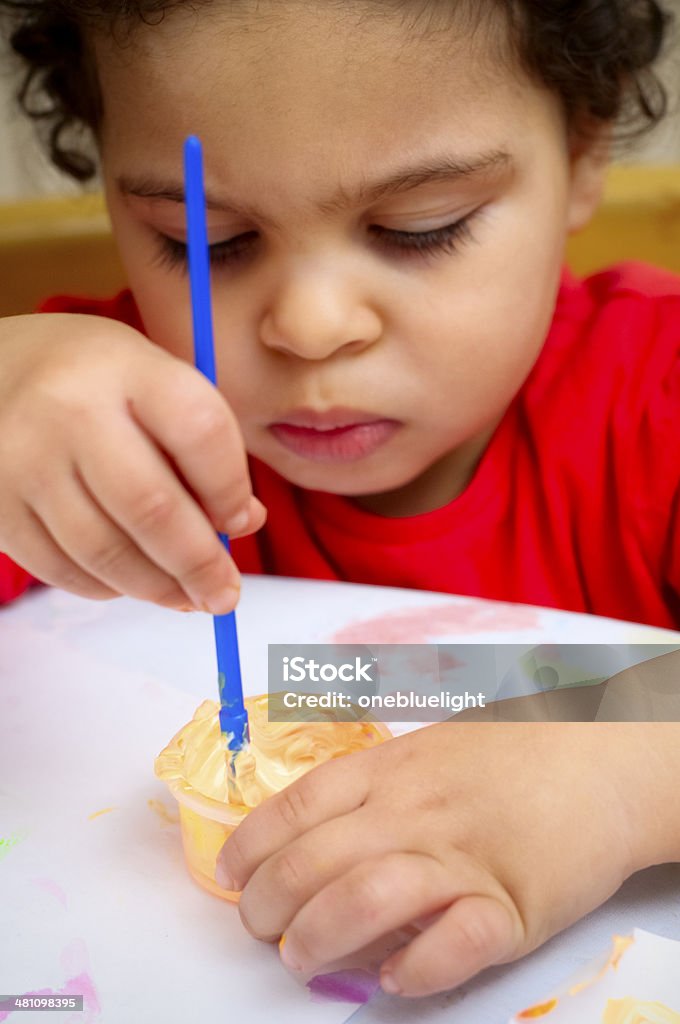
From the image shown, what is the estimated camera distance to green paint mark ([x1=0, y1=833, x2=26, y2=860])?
0.45 metres

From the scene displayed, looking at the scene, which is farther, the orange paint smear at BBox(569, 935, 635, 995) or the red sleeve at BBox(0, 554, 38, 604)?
the red sleeve at BBox(0, 554, 38, 604)

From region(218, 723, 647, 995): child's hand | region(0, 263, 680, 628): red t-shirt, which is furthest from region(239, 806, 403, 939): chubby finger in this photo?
region(0, 263, 680, 628): red t-shirt

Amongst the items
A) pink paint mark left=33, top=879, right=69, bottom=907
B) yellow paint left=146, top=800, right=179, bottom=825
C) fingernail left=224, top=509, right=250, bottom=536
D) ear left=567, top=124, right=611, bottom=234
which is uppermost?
ear left=567, top=124, right=611, bottom=234

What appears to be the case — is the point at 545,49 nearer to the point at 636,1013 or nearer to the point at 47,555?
the point at 47,555

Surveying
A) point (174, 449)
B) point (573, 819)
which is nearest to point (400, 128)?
point (174, 449)

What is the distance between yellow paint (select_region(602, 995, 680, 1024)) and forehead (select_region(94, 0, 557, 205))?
0.43 m

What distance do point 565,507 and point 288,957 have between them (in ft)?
1.71

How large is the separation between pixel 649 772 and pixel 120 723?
249 mm

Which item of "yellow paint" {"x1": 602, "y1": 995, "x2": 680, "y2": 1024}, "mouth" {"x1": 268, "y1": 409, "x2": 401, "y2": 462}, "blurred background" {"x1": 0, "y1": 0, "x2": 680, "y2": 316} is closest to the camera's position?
"yellow paint" {"x1": 602, "y1": 995, "x2": 680, "y2": 1024}

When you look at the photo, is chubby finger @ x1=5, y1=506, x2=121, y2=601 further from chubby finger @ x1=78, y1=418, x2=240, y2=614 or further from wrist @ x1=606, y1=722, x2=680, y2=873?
wrist @ x1=606, y1=722, x2=680, y2=873

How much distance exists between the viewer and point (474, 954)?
1.19ft

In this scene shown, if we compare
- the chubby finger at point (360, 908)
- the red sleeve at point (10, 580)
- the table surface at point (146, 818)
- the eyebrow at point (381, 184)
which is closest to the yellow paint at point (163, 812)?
the table surface at point (146, 818)

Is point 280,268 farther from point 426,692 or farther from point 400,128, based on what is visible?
point 426,692

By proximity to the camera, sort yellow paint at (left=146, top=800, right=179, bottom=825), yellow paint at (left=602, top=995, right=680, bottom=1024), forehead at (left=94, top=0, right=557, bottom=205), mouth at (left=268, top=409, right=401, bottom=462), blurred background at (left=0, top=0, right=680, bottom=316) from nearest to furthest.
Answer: yellow paint at (left=602, top=995, right=680, bottom=1024) → yellow paint at (left=146, top=800, right=179, bottom=825) → forehead at (left=94, top=0, right=557, bottom=205) → mouth at (left=268, top=409, right=401, bottom=462) → blurred background at (left=0, top=0, right=680, bottom=316)
